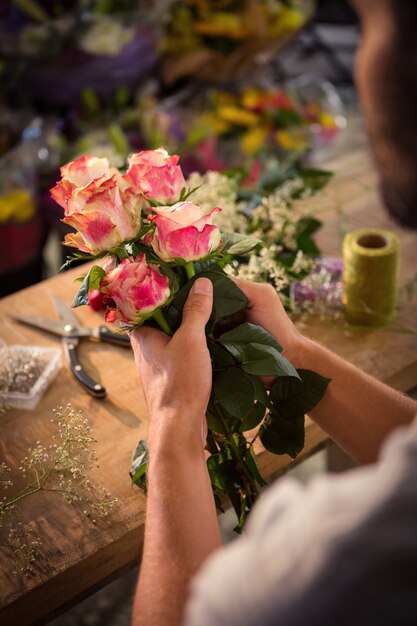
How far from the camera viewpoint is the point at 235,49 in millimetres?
2803

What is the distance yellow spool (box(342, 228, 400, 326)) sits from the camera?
1331 mm

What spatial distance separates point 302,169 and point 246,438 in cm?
74

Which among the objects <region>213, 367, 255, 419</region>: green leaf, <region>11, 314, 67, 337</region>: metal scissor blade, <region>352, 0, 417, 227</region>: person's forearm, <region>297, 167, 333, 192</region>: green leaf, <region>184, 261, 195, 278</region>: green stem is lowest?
<region>297, 167, 333, 192</region>: green leaf

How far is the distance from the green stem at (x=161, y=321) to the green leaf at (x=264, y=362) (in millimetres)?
107

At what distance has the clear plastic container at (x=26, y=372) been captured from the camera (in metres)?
1.24

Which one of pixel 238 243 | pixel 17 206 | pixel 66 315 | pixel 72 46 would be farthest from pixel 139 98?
pixel 238 243

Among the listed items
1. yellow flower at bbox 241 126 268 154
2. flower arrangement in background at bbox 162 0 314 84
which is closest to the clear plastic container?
yellow flower at bbox 241 126 268 154

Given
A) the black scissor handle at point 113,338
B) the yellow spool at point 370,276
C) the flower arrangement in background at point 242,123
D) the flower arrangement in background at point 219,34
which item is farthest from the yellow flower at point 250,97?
the black scissor handle at point 113,338

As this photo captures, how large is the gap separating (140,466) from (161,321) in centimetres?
22

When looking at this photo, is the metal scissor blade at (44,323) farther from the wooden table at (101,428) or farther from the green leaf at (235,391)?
the green leaf at (235,391)

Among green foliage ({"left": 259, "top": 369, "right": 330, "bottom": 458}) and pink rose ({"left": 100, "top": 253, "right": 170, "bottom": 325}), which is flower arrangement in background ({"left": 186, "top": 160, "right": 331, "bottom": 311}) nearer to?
green foliage ({"left": 259, "top": 369, "right": 330, "bottom": 458})

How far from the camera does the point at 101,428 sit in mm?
1195

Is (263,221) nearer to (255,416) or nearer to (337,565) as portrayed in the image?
(255,416)

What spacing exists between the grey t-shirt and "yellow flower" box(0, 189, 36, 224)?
1770 millimetres
